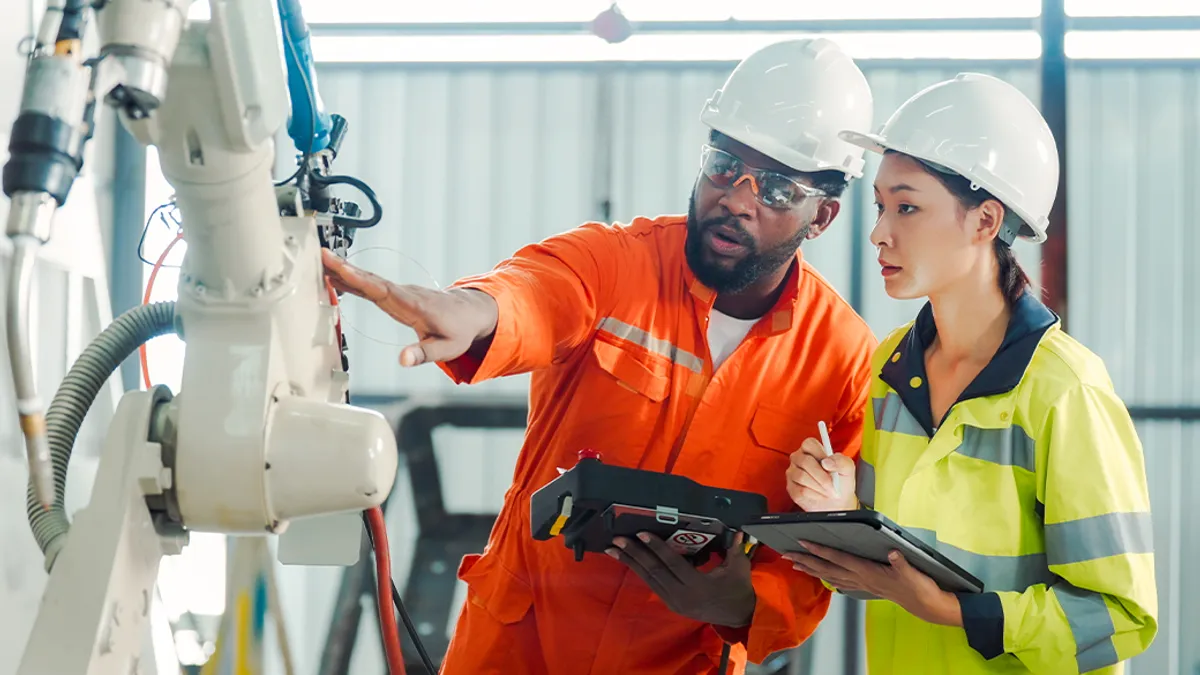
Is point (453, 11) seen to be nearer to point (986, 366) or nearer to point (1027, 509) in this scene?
point (986, 366)

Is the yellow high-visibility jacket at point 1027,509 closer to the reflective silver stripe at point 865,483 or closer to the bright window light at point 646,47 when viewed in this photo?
the reflective silver stripe at point 865,483

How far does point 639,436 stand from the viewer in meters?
2.01

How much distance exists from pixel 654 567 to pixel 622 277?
0.57 metres

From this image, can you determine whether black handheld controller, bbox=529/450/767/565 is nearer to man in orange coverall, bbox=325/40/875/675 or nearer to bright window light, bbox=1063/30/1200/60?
man in orange coverall, bbox=325/40/875/675

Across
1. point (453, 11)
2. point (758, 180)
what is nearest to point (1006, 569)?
point (758, 180)

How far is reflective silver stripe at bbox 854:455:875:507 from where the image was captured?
1.81 meters

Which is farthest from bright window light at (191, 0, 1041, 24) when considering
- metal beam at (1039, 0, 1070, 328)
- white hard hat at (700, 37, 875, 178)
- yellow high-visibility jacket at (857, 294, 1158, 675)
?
yellow high-visibility jacket at (857, 294, 1158, 675)

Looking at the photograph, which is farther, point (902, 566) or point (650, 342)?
point (650, 342)

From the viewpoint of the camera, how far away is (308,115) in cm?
130

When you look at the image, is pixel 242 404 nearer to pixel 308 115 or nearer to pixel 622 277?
pixel 308 115

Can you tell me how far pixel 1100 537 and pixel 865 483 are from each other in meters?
0.43

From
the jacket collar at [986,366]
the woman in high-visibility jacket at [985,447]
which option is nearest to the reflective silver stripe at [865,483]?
the woman in high-visibility jacket at [985,447]

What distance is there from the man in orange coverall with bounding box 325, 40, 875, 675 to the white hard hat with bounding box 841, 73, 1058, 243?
1.16 feet

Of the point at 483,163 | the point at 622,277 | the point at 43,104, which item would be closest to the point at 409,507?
the point at 483,163
